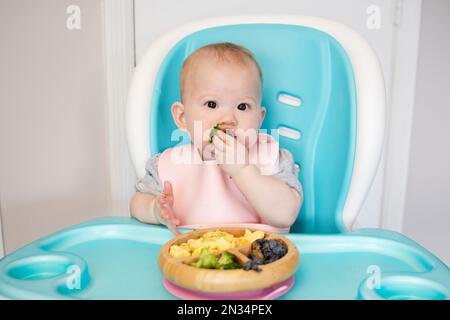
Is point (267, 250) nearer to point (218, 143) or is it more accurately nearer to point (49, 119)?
point (218, 143)

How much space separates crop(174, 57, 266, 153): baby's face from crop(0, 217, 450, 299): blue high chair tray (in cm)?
20

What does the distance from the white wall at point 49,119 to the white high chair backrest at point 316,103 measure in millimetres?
408

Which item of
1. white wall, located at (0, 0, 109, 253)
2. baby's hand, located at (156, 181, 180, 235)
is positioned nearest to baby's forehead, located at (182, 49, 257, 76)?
baby's hand, located at (156, 181, 180, 235)

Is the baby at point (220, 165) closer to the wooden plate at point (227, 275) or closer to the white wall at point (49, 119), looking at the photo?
the wooden plate at point (227, 275)

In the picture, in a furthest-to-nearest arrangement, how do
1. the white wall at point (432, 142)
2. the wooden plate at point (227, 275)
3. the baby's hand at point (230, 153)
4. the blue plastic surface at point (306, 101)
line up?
1. the white wall at point (432, 142)
2. the blue plastic surface at point (306, 101)
3. the baby's hand at point (230, 153)
4. the wooden plate at point (227, 275)

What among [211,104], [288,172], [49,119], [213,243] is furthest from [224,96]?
[49,119]

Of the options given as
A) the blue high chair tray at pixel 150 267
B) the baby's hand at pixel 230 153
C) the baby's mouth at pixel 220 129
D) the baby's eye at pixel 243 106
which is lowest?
the blue high chair tray at pixel 150 267

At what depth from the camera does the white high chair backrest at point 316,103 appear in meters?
0.75

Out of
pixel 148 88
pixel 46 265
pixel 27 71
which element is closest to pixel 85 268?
pixel 46 265

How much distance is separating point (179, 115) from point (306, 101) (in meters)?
0.23

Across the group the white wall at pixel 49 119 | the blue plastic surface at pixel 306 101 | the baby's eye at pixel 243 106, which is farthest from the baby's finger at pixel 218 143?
the white wall at pixel 49 119

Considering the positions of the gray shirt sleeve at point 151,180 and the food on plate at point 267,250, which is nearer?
the food on plate at point 267,250

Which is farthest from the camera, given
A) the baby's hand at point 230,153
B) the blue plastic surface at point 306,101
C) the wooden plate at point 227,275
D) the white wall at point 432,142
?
the white wall at point 432,142

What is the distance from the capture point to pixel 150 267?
1.91ft
